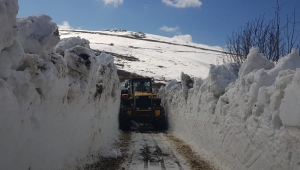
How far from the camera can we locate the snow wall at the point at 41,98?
3.21 m

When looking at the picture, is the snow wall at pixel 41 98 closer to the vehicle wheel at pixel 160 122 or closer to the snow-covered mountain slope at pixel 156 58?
the vehicle wheel at pixel 160 122

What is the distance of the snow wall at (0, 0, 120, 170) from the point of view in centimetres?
321

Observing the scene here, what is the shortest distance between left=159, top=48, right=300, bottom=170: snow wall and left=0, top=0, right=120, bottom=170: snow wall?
318 cm

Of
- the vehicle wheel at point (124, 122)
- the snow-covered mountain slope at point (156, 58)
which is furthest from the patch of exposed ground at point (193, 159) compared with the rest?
the snow-covered mountain slope at point (156, 58)

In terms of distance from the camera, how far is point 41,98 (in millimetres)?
4082

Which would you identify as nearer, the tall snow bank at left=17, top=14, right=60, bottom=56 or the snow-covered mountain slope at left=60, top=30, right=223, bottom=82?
the tall snow bank at left=17, top=14, right=60, bottom=56

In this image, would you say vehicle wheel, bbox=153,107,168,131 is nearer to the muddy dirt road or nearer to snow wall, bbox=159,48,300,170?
snow wall, bbox=159,48,300,170

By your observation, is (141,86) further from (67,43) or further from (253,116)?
(253,116)

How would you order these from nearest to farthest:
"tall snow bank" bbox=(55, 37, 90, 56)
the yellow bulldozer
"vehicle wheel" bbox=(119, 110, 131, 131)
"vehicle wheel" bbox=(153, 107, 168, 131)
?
1. "tall snow bank" bbox=(55, 37, 90, 56)
2. "vehicle wheel" bbox=(119, 110, 131, 131)
3. the yellow bulldozer
4. "vehicle wheel" bbox=(153, 107, 168, 131)

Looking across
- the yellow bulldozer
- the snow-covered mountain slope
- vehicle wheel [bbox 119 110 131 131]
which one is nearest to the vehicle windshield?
the yellow bulldozer

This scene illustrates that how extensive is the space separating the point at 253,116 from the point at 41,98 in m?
3.55

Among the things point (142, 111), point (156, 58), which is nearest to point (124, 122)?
point (142, 111)

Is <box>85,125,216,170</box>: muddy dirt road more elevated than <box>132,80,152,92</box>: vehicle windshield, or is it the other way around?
<box>132,80,152,92</box>: vehicle windshield

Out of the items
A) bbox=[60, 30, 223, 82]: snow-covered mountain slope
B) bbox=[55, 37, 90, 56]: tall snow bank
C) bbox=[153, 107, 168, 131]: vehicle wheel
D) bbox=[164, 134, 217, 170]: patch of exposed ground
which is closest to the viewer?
bbox=[164, 134, 217, 170]: patch of exposed ground
